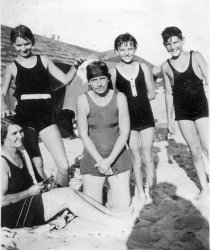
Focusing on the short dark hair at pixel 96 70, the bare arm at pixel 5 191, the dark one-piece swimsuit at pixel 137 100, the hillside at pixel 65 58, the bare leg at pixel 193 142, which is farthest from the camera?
the hillside at pixel 65 58

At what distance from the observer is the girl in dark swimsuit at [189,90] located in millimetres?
2957

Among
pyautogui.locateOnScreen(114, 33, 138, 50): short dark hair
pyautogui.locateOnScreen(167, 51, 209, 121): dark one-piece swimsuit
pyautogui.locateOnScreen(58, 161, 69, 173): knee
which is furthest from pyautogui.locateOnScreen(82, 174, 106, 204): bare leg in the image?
pyautogui.locateOnScreen(114, 33, 138, 50): short dark hair

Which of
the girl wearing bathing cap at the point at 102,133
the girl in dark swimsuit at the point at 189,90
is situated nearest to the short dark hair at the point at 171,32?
the girl in dark swimsuit at the point at 189,90

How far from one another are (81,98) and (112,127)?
0.35 metres

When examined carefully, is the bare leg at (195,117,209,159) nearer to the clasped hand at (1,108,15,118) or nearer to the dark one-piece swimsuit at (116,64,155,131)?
the dark one-piece swimsuit at (116,64,155,131)

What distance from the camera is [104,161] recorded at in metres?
2.72

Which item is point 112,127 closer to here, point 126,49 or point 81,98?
point 81,98

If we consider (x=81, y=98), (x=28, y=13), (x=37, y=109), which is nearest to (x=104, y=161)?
(x=81, y=98)

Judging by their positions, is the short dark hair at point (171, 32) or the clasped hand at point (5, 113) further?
the short dark hair at point (171, 32)

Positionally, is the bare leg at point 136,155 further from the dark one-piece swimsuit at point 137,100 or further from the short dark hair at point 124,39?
the short dark hair at point 124,39

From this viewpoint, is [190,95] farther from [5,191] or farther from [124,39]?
[5,191]

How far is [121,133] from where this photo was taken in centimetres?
277

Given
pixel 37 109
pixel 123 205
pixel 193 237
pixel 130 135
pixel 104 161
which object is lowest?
pixel 193 237

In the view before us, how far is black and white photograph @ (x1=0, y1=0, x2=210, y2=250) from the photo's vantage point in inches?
99.2
